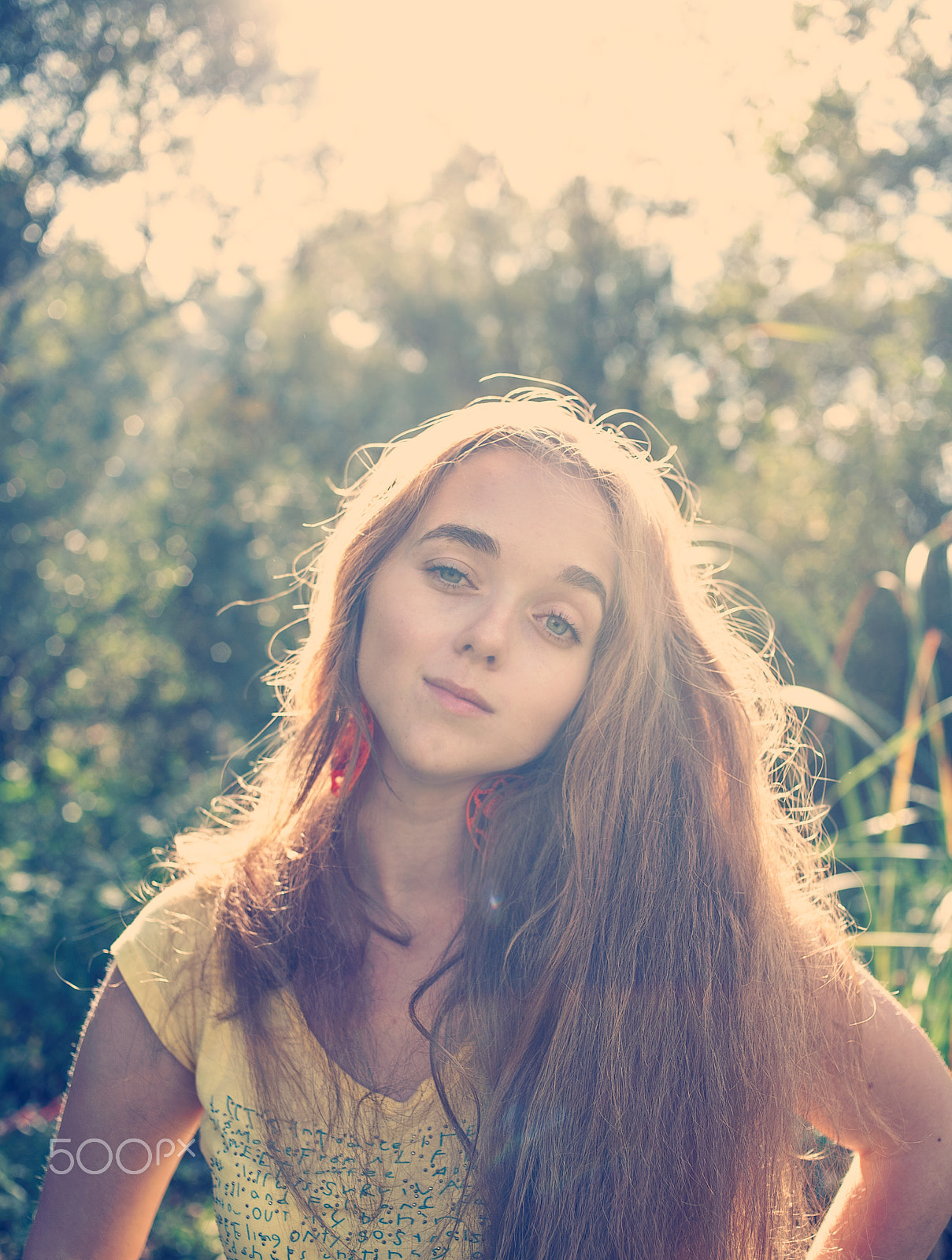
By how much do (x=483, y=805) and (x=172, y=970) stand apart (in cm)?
60

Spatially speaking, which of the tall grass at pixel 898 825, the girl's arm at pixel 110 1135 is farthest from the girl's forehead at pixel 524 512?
the girl's arm at pixel 110 1135

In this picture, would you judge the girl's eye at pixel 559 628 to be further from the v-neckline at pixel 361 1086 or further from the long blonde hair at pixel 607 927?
the v-neckline at pixel 361 1086

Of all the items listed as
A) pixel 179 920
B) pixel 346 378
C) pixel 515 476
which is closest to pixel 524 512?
pixel 515 476

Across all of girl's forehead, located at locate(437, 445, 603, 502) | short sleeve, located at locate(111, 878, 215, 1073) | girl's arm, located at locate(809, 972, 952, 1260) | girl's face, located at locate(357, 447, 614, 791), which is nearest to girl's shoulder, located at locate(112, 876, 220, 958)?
short sleeve, located at locate(111, 878, 215, 1073)

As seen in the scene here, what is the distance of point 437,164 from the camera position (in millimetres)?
8703

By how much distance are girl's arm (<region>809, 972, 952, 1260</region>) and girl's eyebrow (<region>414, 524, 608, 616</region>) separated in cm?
79

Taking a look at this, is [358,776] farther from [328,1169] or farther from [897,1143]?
[897,1143]

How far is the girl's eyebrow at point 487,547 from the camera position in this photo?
138 centimetres

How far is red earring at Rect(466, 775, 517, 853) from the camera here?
1.51 meters

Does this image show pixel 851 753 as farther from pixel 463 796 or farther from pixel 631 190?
pixel 631 190

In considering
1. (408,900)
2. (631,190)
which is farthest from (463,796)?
(631,190)

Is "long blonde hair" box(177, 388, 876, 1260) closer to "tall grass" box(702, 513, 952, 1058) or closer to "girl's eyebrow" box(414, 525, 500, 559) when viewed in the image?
"girl's eyebrow" box(414, 525, 500, 559)

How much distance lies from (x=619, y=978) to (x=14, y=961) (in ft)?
6.98

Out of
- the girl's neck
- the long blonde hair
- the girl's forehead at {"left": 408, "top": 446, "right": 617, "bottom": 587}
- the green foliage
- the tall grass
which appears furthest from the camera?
the green foliage
